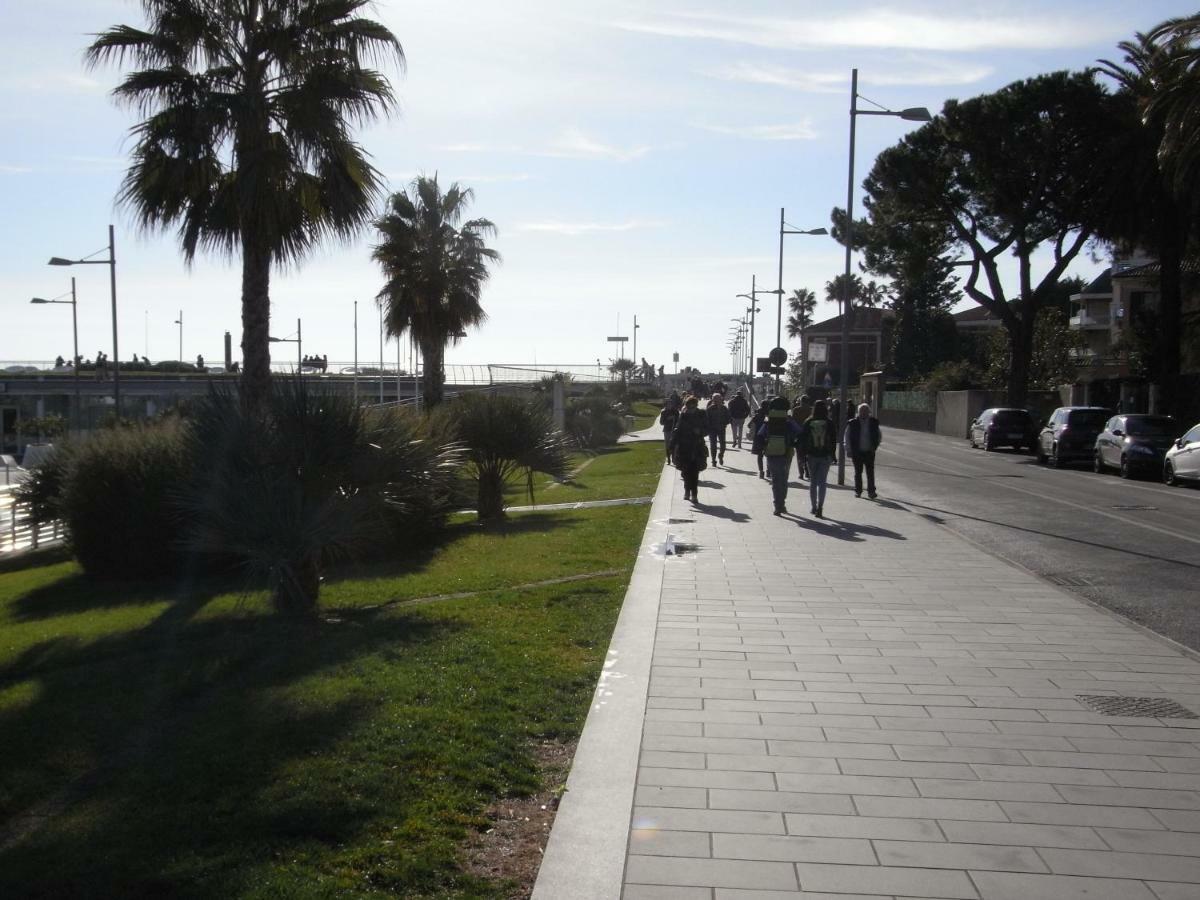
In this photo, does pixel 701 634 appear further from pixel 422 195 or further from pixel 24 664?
pixel 422 195

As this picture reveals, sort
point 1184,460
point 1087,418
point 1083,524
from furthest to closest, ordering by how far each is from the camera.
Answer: point 1087,418, point 1184,460, point 1083,524

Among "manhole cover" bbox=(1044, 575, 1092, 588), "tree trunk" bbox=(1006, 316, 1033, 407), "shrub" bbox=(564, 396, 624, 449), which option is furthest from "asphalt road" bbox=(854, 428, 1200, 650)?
"tree trunk" bbox=(1006, 316, 1033, 407)

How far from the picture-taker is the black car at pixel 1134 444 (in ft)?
91.7

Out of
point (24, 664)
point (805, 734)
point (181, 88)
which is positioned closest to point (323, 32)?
point (181, 88)

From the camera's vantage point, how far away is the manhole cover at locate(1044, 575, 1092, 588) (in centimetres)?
1164

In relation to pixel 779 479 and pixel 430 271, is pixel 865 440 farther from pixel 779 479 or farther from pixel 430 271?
pixel 430 271

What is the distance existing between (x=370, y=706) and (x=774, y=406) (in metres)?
12.9

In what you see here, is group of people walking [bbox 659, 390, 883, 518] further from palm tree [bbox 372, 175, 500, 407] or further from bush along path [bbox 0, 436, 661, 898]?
palm tree [bbox 372, 175, 500, 407]

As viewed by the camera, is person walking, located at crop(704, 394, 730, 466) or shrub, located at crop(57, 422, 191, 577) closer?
shrub, located at crop(57, 422, 191, 577)

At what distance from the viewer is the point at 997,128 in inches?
1781

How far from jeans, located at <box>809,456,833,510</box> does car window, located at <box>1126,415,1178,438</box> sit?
15392mm

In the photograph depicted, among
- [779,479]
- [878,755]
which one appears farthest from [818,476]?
[878,755]

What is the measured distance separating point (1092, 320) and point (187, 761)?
74881 millimetres

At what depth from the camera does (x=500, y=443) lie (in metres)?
18.3
